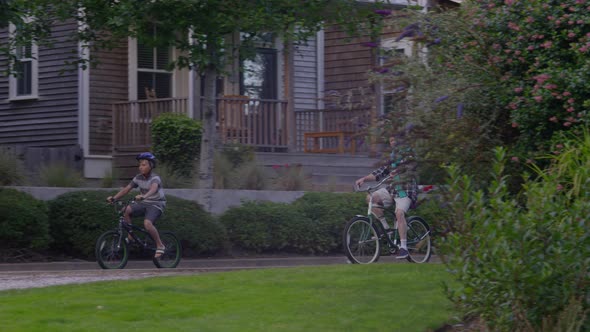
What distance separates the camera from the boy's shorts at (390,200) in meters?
14.0

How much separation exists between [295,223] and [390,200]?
10.0 feet

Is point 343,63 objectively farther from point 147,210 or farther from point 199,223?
point 147,210

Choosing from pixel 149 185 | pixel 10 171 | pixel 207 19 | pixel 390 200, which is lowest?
pixel 390 200

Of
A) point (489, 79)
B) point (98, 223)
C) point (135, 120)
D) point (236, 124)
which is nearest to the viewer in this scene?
point (489, 79)

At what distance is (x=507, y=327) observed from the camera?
21.8ft

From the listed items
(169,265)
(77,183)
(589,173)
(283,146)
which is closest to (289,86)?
(283,146)

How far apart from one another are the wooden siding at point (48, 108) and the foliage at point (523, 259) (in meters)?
16.4

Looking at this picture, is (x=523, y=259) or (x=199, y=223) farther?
(x=199, y=223)

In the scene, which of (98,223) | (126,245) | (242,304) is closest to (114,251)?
(126,245)

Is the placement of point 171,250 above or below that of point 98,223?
below

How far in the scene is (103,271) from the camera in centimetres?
1261

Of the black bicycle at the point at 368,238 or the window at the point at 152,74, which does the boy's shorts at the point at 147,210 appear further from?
the window at the point at 152,74

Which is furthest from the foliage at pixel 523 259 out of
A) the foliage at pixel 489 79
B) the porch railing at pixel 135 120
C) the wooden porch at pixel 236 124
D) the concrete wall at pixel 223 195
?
the porch railing at pixel 135 120

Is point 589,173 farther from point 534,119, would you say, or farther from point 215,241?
point 215,241
